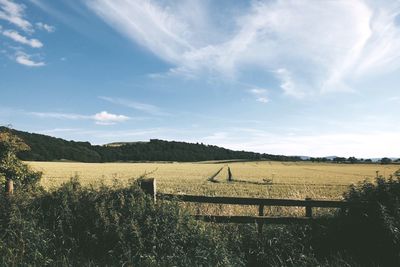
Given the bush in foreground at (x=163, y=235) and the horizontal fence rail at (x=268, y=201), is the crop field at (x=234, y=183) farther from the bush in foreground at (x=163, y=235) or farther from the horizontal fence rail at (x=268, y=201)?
the horizontal fence rail at (x=268, y=201)

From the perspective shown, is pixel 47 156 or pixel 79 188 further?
pixel 47 156

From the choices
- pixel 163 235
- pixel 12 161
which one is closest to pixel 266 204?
pixel 163 235

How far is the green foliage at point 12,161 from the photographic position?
523 inches

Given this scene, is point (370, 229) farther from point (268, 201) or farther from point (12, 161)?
point (12, 161)

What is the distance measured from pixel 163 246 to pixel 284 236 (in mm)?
2430

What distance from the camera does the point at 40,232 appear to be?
7.35 metres

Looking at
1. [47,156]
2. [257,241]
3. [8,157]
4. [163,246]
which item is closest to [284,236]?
[257,241]

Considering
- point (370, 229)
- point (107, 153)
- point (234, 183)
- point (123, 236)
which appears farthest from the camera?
point (107, 153)

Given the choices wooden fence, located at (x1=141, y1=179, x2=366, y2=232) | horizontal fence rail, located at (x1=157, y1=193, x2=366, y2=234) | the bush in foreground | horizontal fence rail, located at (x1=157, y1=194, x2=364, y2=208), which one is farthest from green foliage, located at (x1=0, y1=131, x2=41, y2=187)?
horizontal fence rail, located at (x1=157, y1=193, x2=366, y2=234)

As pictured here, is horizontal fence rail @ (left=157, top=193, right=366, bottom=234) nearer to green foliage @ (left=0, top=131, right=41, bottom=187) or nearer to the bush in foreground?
the bush in foreground

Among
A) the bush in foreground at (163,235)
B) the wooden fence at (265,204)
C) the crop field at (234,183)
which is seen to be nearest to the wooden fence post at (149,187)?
the wooden fence at (265,204)

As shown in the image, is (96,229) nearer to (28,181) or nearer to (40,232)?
(40,232)

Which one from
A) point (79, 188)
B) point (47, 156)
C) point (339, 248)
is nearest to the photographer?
point (339, 248)

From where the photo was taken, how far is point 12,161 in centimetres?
1364
